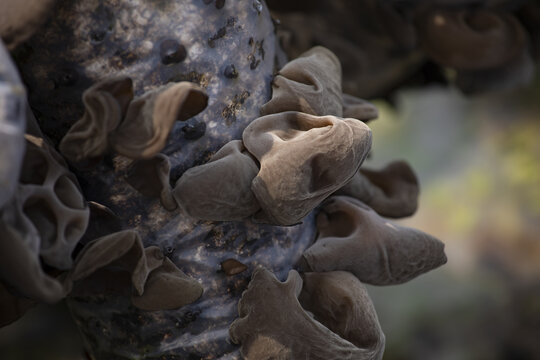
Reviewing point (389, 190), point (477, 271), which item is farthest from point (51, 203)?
point (477, 271)

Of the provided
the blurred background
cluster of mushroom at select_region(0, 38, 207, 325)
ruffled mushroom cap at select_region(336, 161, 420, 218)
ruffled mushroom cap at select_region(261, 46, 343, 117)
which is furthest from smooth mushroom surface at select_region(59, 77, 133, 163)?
the blurred background

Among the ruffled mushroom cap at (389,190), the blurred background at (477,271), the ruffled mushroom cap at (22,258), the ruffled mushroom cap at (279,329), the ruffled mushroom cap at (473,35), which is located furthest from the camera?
the blurred background at (477,271)

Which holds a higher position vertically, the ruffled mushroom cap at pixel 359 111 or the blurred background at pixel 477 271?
the ruffled mushroom cap at pixel 359 111

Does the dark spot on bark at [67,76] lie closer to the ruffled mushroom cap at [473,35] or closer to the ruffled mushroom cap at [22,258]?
the ruffled mushroom cap at [22,258]

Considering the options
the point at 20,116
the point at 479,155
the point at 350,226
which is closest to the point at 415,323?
the point at 479,155

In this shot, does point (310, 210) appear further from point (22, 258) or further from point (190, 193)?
point (22, 258)

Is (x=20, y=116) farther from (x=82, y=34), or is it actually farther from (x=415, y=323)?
(x=415, y=323)

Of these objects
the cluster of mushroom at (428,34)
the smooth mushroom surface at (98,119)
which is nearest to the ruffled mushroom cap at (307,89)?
the smooth mushroom surface at (98,119)
